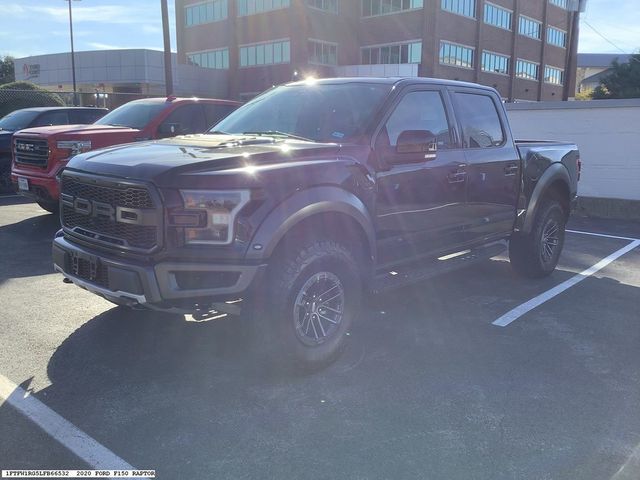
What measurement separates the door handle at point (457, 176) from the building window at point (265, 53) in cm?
3784

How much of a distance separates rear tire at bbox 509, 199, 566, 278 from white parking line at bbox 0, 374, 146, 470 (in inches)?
188

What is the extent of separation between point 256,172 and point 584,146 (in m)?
10.5

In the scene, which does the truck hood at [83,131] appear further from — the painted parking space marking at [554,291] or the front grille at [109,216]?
the painted parking space marking at [554,291]

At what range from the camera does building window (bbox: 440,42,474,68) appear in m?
41.2

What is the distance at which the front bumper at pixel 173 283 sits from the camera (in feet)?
10.6

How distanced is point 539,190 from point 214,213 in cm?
418

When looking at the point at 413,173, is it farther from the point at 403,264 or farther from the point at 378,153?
the point at 403,264

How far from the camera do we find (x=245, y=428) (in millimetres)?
3160

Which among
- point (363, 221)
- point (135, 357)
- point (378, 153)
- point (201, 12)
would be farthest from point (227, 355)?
point (201, 12)

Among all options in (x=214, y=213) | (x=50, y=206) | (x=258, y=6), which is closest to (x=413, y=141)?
(x=214, y=213)

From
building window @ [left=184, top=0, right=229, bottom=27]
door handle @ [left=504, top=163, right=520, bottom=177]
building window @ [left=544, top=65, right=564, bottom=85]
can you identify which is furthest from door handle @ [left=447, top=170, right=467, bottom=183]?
building window @ [left=544, top=65, right=564, bottom=85]

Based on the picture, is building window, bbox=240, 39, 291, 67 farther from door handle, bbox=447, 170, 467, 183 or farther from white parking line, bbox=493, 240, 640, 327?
door handle, bbox=447, 170, 467, 183

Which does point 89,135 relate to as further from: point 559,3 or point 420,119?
point 559,3

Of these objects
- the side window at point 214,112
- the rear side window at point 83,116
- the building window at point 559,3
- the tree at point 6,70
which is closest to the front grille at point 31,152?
the side window at point 214,112
